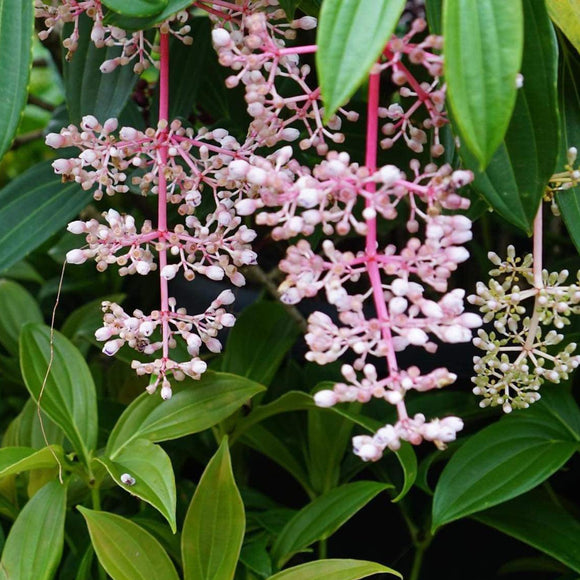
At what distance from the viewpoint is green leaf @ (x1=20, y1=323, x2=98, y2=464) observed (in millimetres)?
666

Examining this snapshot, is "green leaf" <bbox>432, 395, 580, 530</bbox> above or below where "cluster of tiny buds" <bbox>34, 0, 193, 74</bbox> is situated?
below

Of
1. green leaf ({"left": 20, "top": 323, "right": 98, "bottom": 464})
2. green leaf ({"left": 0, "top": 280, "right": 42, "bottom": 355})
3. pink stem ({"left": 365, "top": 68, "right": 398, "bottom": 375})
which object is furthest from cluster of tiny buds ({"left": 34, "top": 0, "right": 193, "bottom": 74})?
green leaf ({"left": 0, "top": 280, "right": 42, "bottom": 355})

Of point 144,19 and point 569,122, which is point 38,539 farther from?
point 569,122

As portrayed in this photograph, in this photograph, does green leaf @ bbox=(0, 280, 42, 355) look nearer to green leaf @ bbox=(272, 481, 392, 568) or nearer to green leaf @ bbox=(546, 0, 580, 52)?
green leaf @ bbox=(272, 481, 392, 568)

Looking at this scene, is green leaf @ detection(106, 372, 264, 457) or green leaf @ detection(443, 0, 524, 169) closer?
green leaf @ detection(443, 0, 524, 169)

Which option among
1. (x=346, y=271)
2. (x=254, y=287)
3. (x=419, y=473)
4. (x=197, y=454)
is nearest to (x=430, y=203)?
(x=346, y=271)

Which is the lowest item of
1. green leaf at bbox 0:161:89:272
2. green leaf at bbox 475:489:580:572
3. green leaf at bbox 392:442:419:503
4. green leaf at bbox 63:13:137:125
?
green leaf at bbox 475:489:580:572

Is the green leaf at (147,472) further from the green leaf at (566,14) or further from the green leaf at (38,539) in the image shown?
the green leaf at (566,14)

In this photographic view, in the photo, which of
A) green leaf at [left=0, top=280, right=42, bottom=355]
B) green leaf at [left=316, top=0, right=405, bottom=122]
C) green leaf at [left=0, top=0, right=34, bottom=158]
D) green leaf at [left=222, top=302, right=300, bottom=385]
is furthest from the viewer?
green leaf at [left=0, top=280, right=42, bottom=355]

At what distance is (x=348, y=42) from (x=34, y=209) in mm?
458

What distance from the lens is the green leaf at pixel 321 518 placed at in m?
0.64

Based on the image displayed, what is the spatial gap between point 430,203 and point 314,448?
0.43 m

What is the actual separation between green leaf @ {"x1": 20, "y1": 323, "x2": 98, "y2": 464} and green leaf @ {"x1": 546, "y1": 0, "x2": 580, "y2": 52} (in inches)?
19.0

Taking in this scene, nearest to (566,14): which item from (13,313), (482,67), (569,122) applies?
(569,122)
